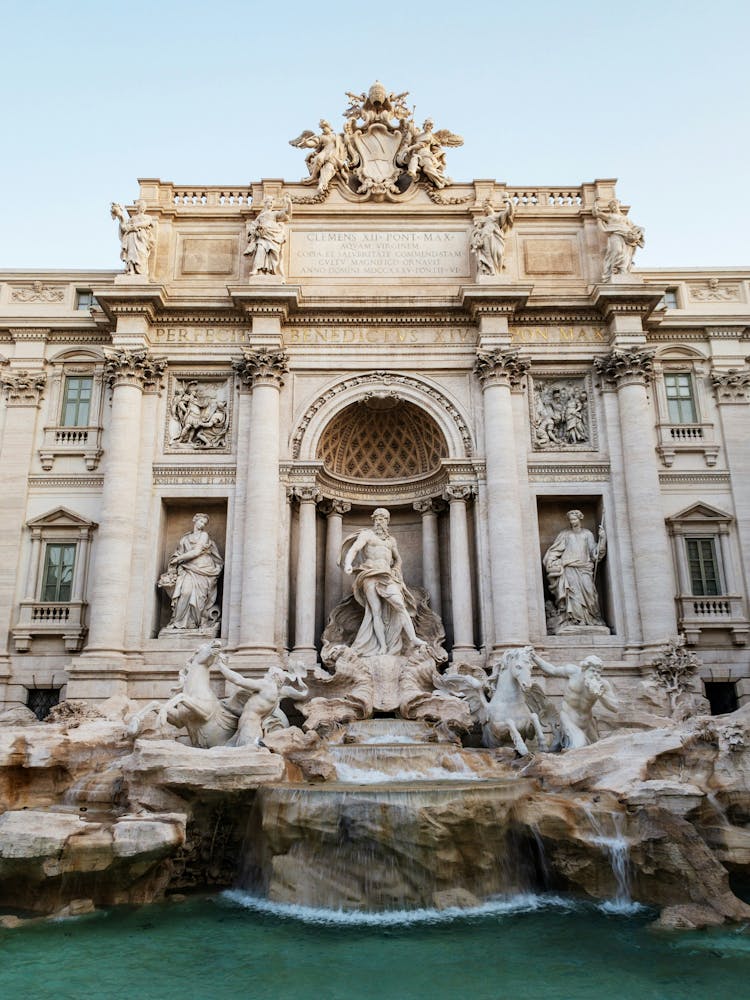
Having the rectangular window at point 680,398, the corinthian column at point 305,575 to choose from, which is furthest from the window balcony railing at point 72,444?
the rectangular window at point 680,398

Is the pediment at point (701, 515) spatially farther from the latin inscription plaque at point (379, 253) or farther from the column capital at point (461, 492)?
the latin inscription plaque at point (379, 253)

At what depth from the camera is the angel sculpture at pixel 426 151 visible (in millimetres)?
21078

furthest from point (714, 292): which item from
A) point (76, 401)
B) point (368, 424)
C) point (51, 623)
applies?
point (51, 623)

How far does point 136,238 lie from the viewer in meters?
19.8

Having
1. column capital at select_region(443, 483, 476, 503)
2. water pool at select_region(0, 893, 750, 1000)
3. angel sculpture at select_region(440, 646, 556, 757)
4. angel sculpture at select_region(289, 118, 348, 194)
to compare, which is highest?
angel sculpture at select_region(289, 118, 348, 194)

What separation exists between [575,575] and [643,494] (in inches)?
98.7

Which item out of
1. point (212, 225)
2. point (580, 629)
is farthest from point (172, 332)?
point (580, 629)

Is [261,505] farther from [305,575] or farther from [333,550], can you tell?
[333,550]

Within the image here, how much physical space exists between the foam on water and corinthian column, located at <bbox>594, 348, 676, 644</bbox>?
845cm

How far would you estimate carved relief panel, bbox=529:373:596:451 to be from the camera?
19469mm

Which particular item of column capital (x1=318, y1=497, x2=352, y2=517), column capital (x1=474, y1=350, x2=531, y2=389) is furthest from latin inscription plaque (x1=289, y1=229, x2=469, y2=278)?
column capital (x1=318, y1=497, x2=352, y2=517)

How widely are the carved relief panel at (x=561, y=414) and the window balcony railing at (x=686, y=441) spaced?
1847 mm

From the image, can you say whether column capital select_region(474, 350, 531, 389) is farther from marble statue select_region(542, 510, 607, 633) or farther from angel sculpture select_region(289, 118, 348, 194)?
angel sculpture select_region(289, 118, 348, 194)

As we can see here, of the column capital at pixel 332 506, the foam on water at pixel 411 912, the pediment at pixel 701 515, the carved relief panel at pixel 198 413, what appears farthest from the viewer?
the column capital at pixel 332 506
